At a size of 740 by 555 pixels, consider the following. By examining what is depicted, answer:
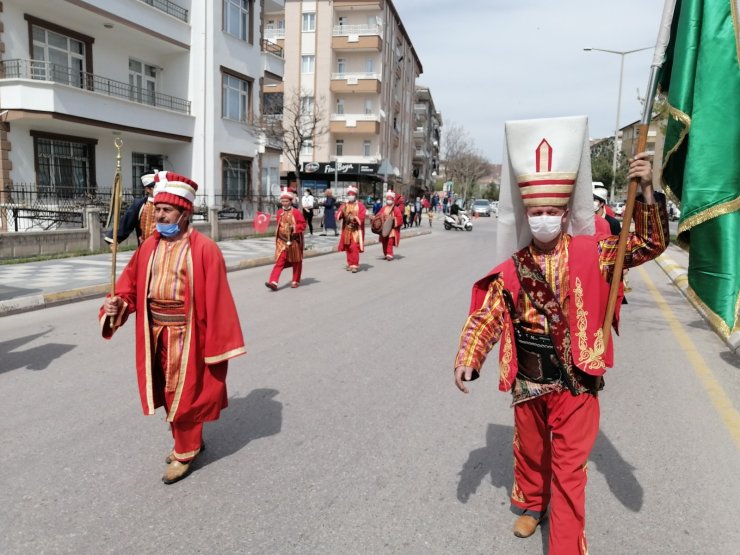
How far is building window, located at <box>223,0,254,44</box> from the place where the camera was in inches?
947

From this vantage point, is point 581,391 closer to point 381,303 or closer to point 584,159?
point 584,159

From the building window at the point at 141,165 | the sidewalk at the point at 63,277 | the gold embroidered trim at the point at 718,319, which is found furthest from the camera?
the building window at the point at 141,165

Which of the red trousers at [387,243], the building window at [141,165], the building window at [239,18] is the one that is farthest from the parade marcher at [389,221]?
the building window at [239,18]

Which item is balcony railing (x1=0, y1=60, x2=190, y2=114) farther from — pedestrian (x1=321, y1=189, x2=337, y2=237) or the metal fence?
pedestrian (x1=321, y1=189, x2=337, y2=237)

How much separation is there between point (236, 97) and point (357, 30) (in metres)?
22.0

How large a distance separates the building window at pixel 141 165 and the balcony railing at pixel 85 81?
1899 mm

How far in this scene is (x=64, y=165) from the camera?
63.0 feet

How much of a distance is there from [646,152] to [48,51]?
20379mm

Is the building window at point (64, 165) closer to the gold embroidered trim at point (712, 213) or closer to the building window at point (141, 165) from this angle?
the building window at point (141, 165)

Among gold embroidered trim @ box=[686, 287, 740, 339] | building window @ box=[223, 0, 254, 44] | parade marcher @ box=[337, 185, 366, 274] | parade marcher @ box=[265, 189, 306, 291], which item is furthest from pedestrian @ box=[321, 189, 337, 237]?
gold embroidered trim @ box=[686, 287, 740, 339]

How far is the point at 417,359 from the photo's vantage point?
604 centimetres

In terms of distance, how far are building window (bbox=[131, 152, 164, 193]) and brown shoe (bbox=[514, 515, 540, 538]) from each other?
2045 cm

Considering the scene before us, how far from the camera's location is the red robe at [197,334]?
135 inches

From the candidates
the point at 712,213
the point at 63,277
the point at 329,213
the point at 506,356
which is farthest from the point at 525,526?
the point at 329,213
